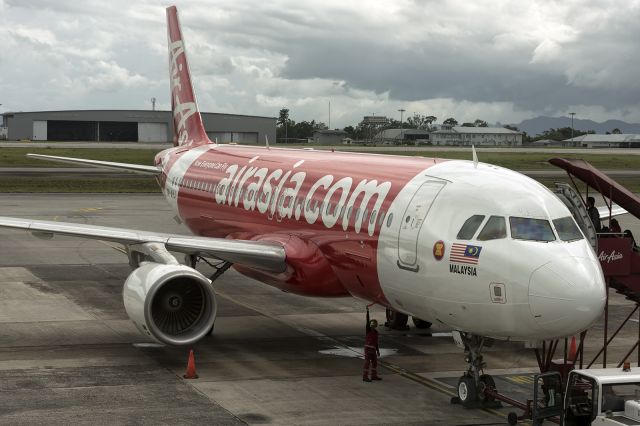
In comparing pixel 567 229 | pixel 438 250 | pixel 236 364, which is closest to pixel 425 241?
pixel 438 250

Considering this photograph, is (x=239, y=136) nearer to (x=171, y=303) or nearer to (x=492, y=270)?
(x=171, y=303)

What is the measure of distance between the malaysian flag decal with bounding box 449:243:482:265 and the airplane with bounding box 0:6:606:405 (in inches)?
0.8

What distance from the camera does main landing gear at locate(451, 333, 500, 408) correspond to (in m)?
16.0

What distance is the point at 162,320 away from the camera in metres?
19.1

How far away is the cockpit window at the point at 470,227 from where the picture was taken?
15.2 m

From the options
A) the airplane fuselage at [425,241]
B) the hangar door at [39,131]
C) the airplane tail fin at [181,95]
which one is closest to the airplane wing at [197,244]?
the airplane fuselage at [425,241]

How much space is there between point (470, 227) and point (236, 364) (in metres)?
6.52

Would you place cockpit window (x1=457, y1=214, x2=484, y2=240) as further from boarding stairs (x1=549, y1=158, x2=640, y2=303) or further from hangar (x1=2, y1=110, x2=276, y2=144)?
hangar (x1=2, y1=110, x2=276, y2=144)

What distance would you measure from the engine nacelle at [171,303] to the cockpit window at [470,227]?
6013 mm

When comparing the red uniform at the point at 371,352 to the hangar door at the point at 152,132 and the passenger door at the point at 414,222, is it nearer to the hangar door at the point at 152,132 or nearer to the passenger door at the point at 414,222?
the passenger door at the point at 414,222

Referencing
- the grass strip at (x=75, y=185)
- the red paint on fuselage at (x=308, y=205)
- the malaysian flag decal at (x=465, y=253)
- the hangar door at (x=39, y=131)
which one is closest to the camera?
the malaysian flag decal at (x=465, y=253)

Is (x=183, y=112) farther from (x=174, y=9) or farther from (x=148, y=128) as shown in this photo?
(x=148, y=128)

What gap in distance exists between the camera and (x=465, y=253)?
14969 mm

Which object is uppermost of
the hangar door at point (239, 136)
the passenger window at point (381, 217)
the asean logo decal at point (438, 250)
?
the hangar door at point (239, 136)
